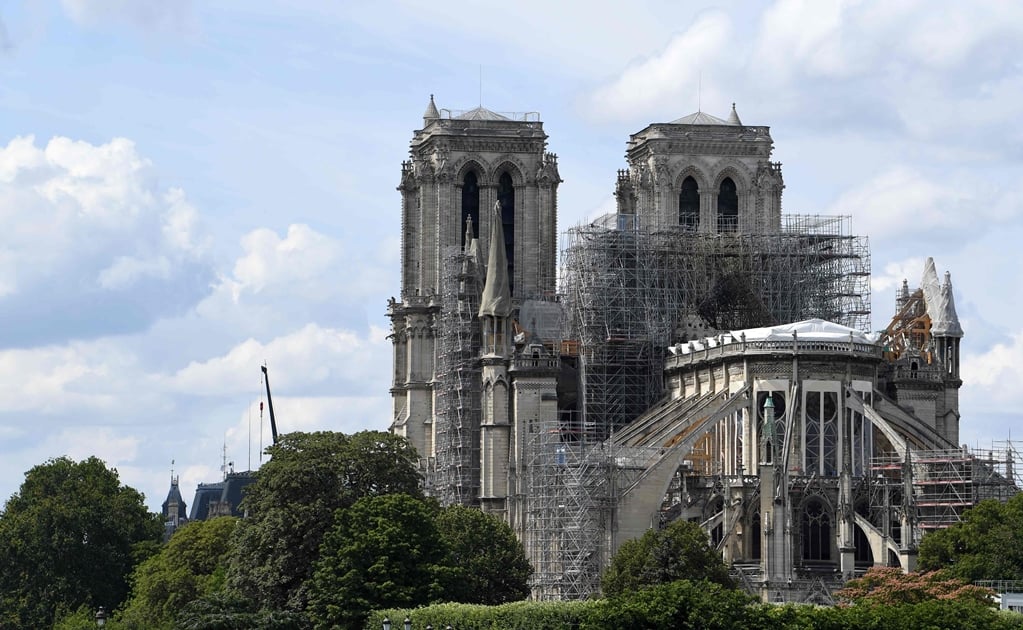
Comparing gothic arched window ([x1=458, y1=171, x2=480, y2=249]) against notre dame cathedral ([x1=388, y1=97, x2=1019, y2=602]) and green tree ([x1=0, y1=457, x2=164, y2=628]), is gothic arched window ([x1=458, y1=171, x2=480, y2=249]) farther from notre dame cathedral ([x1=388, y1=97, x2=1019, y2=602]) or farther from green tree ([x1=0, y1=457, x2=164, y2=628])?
green tree ([x1=0, y1=457, x2=164, y2=628])

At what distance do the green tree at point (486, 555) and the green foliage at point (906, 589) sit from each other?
15.0m

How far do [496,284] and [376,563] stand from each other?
123 feet

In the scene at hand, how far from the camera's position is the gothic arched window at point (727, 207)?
160750mm

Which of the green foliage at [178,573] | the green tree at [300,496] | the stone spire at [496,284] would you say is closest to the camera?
the green tree at [300,496]

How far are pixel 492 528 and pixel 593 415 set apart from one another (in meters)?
24.1

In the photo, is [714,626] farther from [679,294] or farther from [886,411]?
[679,294]

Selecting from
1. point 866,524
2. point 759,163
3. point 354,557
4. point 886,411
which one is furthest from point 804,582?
point 759,163

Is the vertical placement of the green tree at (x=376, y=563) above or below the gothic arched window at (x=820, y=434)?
below

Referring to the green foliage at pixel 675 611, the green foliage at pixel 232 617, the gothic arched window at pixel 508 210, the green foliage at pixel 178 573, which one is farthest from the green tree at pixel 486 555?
the gothic arched window at pixel 508 210

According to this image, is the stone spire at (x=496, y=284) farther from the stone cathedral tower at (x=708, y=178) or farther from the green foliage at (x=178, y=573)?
the green foliage at (x=178, y=573)

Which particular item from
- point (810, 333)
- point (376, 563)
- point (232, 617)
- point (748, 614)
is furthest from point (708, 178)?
point (748, 614)

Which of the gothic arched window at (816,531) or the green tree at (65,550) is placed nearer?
the gothic arched window at (816,531)

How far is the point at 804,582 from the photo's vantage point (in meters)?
128

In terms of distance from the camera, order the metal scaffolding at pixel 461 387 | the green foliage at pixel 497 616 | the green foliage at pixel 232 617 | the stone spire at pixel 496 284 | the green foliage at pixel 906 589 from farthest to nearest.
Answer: the metal scaffolding at pixel 461 387 < the stone spire at pixel 496 284 < the green foliage at pixel 232 617 < the green foliage at pixel 906 589 < the green foliage at pixel 497 616
